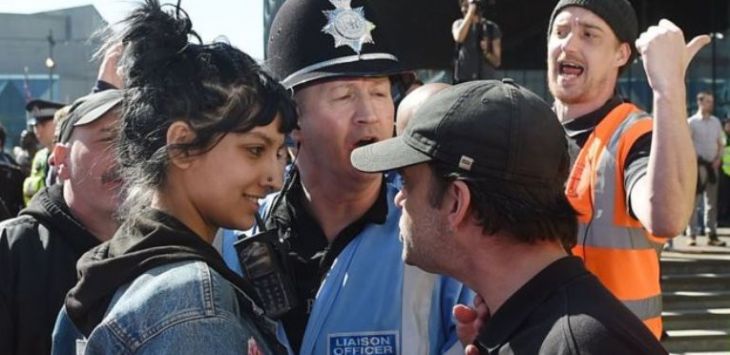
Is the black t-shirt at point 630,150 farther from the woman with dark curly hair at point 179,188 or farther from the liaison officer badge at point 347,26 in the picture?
the woman with dark curly hair at point 179,188

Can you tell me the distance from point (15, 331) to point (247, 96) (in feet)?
4.70

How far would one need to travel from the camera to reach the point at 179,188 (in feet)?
7.48

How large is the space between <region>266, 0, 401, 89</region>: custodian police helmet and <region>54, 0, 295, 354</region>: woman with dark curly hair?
81 centimetres

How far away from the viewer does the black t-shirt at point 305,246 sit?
3.00 meters

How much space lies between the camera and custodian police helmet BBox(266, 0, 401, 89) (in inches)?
126

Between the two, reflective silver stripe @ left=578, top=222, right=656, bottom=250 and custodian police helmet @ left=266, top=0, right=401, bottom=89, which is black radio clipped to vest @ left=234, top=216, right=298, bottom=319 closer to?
custodian police helmet @ left=266, top=0, right=401, bottom=89

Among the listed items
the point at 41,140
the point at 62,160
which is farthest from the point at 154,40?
the point at 41,140

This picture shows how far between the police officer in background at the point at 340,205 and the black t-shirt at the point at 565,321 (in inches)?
23.7

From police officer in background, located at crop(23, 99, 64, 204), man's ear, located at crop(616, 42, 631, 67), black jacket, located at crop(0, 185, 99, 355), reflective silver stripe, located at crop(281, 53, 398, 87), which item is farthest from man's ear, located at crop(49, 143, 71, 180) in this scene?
police officer in background, located at crop(23, 99, 64, 204)

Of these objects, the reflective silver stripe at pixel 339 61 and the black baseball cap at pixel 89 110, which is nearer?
the reflective silver stripe at pixel 339 61

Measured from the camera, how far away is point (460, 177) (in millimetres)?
2334

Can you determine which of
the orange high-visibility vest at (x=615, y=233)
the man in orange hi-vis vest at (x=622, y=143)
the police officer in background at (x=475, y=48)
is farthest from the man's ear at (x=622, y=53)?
the police officer in background at (x=475, y=48)

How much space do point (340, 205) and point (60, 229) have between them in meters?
0.93

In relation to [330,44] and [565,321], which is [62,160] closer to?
[330,44]
